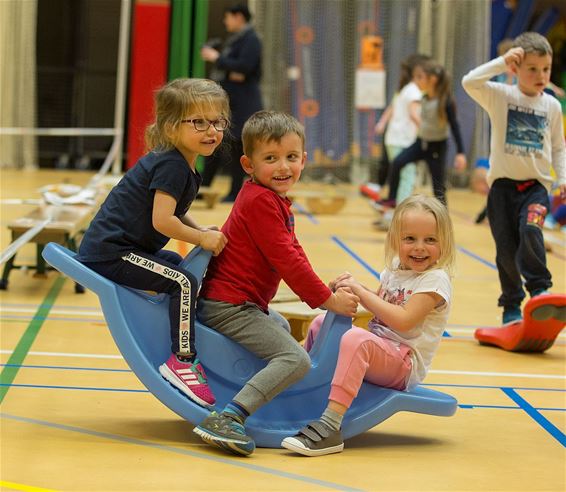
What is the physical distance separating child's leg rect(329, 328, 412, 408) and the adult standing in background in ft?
23.0

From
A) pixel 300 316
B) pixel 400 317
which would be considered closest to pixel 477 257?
pixel 300 316

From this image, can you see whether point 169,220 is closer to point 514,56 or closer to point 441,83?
point 514,56

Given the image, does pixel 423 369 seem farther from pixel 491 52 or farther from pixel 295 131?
pixel 491 52

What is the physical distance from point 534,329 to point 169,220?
2281 millimetres

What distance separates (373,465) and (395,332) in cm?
48

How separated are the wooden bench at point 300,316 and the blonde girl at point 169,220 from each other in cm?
97

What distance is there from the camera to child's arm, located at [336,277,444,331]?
10.6ft

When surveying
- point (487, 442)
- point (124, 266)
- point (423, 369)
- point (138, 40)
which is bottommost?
point (487, 442)

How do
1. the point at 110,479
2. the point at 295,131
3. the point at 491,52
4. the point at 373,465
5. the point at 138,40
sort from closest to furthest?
the point at 110,479
the point at 373,465
the point at 295,131
the point at 138,40
the point at 491,52

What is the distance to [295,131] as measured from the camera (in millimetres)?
3227

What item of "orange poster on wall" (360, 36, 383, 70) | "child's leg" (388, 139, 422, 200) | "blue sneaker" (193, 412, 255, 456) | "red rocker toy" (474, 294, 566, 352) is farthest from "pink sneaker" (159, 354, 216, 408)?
"orange poster on wall" (360, 36, 383, 70)

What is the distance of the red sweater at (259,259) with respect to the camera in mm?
3148

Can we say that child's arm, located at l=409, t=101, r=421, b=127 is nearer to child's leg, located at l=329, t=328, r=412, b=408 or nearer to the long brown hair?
the long brown hair

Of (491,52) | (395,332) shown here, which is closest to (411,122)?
(491,52)
